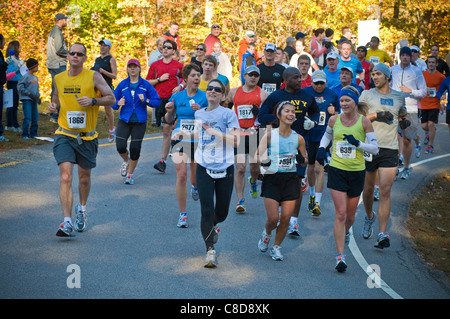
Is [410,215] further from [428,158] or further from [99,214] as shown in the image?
[428,158]

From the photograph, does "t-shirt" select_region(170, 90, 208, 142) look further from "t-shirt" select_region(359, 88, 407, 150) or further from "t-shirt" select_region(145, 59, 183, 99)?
"t-shirt" select_region(145, 59, 183, 99)

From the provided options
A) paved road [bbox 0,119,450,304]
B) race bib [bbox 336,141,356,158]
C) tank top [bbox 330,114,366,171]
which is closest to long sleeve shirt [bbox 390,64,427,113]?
paved road [bbox 0,119,450,304]

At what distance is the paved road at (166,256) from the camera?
6.94 metres

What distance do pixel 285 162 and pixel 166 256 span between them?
169cm

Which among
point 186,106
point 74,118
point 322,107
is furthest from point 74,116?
point 322,107

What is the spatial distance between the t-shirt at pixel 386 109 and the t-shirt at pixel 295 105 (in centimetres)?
69

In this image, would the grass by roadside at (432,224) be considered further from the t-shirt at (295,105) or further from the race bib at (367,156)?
the t-shirt at (295,105)

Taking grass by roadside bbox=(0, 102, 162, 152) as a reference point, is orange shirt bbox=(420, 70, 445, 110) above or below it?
above

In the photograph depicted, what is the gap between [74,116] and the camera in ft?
28.5

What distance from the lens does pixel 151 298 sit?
6.56 meters

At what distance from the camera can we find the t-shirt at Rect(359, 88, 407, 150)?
9.40 m

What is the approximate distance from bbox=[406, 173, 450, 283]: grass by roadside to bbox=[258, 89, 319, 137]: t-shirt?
227 centimetres
